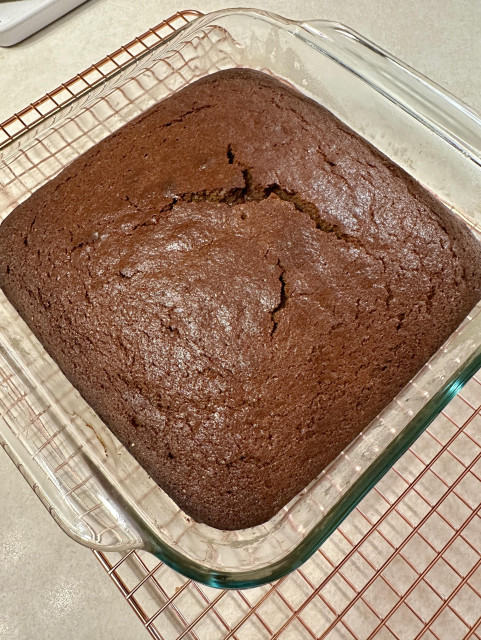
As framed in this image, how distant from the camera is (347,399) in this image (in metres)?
0.94

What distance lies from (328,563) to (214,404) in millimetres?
509

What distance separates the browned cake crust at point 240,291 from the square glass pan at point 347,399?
0.05 metres

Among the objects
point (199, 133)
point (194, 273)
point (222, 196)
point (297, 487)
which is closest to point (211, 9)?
point (199, 133)

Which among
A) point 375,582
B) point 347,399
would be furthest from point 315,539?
point 375,582

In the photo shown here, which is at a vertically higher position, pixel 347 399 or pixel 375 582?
pixel 347 399

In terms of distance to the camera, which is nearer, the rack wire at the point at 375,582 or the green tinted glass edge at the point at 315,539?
the green tinted glass edge at the point at 315,539

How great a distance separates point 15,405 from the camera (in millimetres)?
1028

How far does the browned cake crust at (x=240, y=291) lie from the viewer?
0.90 meters

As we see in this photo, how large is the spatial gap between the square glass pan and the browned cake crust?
48 millimetres

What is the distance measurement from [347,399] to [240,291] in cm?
26

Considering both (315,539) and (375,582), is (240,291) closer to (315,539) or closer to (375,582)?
(315,539)

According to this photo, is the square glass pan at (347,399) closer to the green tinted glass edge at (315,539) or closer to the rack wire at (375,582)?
the green tinted glass edge at (315,539)

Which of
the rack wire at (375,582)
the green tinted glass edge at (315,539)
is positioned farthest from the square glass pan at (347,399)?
the rack wire at (375,582)

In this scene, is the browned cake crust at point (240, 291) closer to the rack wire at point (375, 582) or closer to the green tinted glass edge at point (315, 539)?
the green tinted glass edge at point (315, 539)
